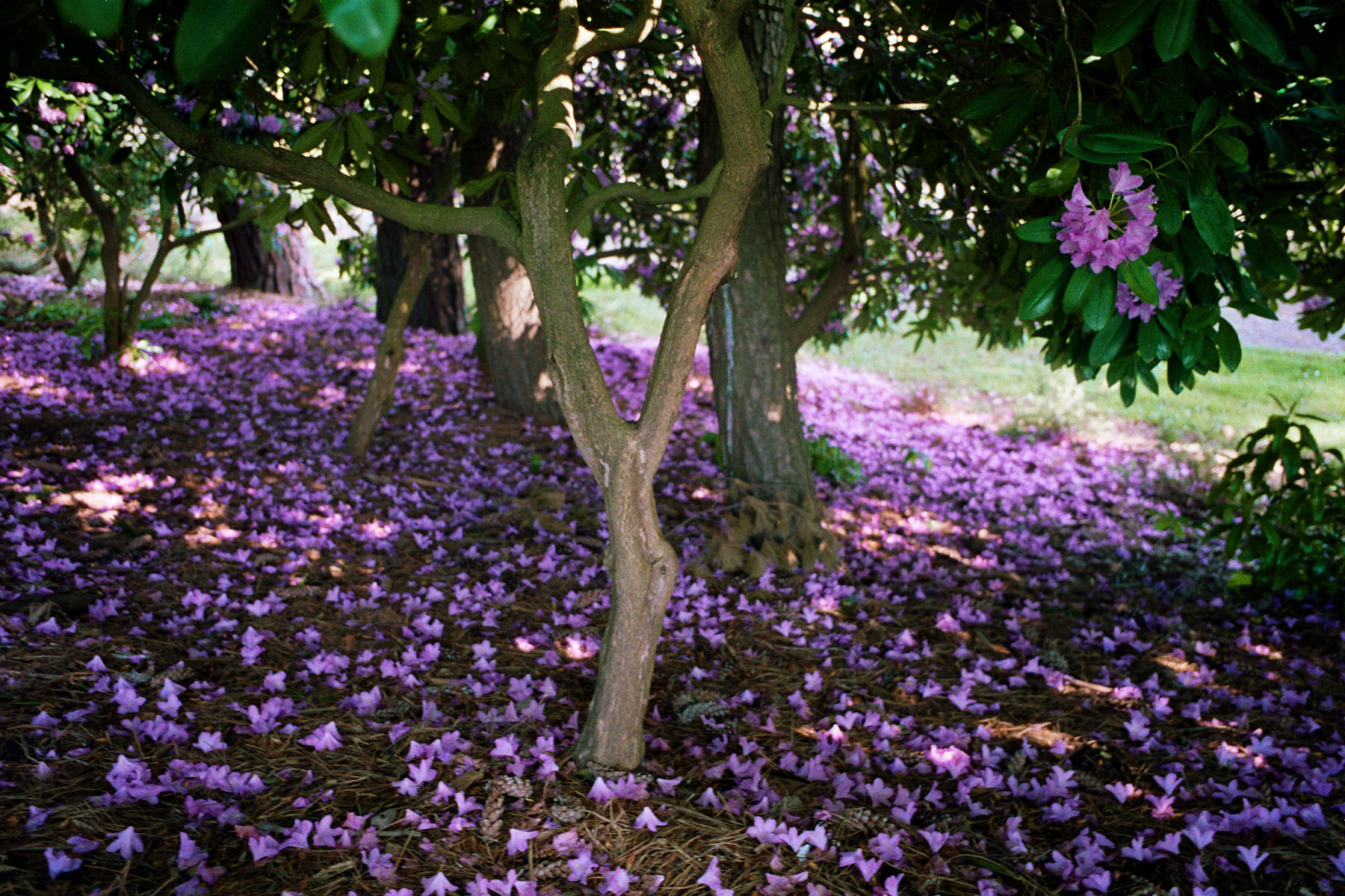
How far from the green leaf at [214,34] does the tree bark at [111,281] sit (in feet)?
16.9

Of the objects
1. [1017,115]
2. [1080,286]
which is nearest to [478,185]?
[1017,115]

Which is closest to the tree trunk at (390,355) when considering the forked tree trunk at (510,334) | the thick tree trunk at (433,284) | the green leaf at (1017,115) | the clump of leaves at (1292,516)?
the forked tree trunk at (510,334)

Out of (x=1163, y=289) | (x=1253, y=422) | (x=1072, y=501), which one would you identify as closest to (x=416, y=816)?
(x=1163, y=289)

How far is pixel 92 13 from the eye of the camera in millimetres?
564

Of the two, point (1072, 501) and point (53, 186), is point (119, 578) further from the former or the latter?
point (1072, 501)

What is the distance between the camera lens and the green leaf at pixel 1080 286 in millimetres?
1567

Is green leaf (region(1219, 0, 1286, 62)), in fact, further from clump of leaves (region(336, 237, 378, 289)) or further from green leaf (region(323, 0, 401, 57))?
clump of leaves (region(336, 237, 378, 289))

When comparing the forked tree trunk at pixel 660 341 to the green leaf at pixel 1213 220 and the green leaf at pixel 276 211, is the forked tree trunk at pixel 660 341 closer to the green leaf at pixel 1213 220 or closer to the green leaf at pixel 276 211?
the green leaf at pixel 276 211

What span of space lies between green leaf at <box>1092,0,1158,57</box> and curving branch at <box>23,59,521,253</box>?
1.29 metres

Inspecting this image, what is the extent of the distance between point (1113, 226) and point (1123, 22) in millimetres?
369

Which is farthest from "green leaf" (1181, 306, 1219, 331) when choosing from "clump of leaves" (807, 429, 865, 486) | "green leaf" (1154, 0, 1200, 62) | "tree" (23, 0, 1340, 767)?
"clump of leaves" (807, 429, 865, 486)

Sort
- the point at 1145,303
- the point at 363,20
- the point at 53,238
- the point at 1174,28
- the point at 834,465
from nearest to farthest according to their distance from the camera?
the point at 363,20 < the point at 1174,28 < the point at 1145,303 < the point at 834,465 < the point at 53,238

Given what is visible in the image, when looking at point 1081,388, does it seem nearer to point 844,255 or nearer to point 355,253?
point 844,255

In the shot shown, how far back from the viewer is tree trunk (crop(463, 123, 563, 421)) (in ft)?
17.1
